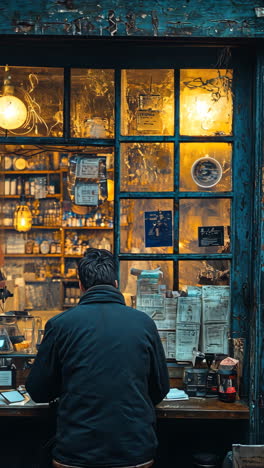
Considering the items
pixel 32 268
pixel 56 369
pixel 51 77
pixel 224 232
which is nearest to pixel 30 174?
pixel 32 268

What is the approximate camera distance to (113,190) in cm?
459

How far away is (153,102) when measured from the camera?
4.53m

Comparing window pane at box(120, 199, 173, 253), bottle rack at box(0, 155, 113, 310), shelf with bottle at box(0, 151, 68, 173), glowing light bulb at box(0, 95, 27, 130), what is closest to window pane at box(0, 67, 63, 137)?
glowing light bulb at box(0, 95, 27, 130)

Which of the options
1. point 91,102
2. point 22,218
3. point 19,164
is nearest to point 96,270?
point 91,102

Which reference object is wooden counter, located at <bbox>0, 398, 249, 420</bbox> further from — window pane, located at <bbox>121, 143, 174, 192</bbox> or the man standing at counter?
window pane, located at <bbox>121, 143, 174, 192</bbox>

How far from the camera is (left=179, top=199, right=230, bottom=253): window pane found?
4.47 meters

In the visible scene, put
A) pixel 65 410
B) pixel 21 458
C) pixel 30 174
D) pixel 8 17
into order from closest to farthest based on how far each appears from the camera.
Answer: pixel 65 410 < pixel 8 17 < pixel 21 458 < pixel 30 174

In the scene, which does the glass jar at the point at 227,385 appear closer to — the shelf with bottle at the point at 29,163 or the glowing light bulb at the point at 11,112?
the glowing light bulb at the point at 11,112

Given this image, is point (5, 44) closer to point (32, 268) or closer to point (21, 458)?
point (21, 458)

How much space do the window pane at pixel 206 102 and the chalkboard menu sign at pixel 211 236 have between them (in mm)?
745

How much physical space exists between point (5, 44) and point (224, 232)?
2.20 m

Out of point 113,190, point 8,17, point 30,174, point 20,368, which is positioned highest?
point 8,17

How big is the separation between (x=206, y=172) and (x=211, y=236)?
1.65 feet

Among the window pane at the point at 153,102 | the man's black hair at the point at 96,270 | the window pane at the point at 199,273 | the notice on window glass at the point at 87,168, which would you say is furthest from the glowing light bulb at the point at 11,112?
the window pane at the point at 199,273
